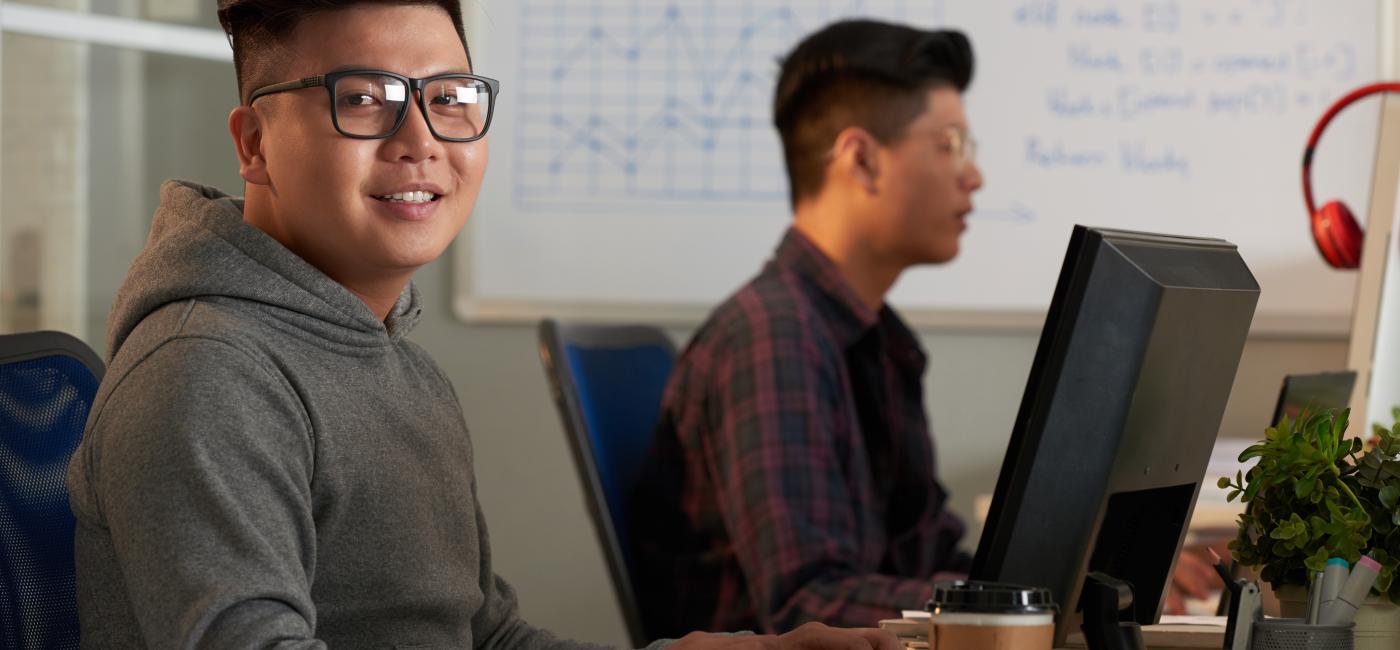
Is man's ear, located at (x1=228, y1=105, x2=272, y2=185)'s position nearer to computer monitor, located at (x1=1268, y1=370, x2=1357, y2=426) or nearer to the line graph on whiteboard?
computer monitor, located at (x1=1268, y1=370, x2=1357, y2=426)

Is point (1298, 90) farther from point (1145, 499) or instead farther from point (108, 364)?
point (108, 364)

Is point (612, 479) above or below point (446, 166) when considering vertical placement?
below

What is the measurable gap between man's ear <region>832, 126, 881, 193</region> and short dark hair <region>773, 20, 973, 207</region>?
2 cm

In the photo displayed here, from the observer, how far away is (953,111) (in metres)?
2.07

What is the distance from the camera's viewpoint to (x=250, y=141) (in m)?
1.10

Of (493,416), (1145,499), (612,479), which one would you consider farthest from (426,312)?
(1145,499)

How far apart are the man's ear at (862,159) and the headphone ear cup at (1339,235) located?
2.08ft

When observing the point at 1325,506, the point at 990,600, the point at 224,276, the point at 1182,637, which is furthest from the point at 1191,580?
the point at 224,276

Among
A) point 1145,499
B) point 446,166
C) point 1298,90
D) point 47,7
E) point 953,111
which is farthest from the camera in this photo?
point 1298,90

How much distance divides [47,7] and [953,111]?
1.41 metres

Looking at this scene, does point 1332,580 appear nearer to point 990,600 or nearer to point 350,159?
point 990,600

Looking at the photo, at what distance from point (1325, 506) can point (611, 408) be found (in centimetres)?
123

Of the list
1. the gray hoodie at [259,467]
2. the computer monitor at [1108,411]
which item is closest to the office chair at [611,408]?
the gray hoodie at [259,467]

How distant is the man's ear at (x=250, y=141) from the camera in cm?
109
